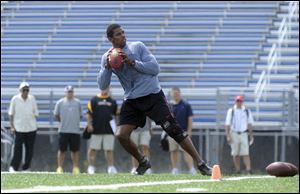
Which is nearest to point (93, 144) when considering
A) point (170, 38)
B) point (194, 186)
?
point (170, 38)

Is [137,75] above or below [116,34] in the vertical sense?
below

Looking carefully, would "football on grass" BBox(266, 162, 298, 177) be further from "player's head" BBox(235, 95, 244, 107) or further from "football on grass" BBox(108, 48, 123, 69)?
"player's head" BBox(235, 95, 244, 107)

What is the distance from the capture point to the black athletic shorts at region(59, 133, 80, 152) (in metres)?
17.5

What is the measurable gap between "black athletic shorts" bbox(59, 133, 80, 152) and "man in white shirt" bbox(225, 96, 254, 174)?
8.84 ft

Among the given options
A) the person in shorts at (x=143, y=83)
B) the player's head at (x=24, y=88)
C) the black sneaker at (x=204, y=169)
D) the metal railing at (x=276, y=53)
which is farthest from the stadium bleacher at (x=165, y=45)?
the black sneaker at (x=204, y=169)

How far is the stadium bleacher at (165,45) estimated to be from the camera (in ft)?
65.6

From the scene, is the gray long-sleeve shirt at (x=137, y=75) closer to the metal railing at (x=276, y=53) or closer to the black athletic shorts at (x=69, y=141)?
the black athletic shorts at (x=69, y=141)

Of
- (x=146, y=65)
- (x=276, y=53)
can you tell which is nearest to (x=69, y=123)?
(x=276, y=53)

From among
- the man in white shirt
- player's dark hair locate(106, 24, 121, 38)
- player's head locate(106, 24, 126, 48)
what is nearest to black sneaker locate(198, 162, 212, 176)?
player's head locate(106, 24, 126, 48)

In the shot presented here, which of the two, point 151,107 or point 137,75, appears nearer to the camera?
point 137,75

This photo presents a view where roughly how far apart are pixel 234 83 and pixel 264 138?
174 centimetres

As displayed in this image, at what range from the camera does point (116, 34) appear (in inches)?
407

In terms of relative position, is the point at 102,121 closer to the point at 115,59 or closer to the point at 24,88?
the point at 24,88

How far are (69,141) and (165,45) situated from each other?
5280 millimetres
